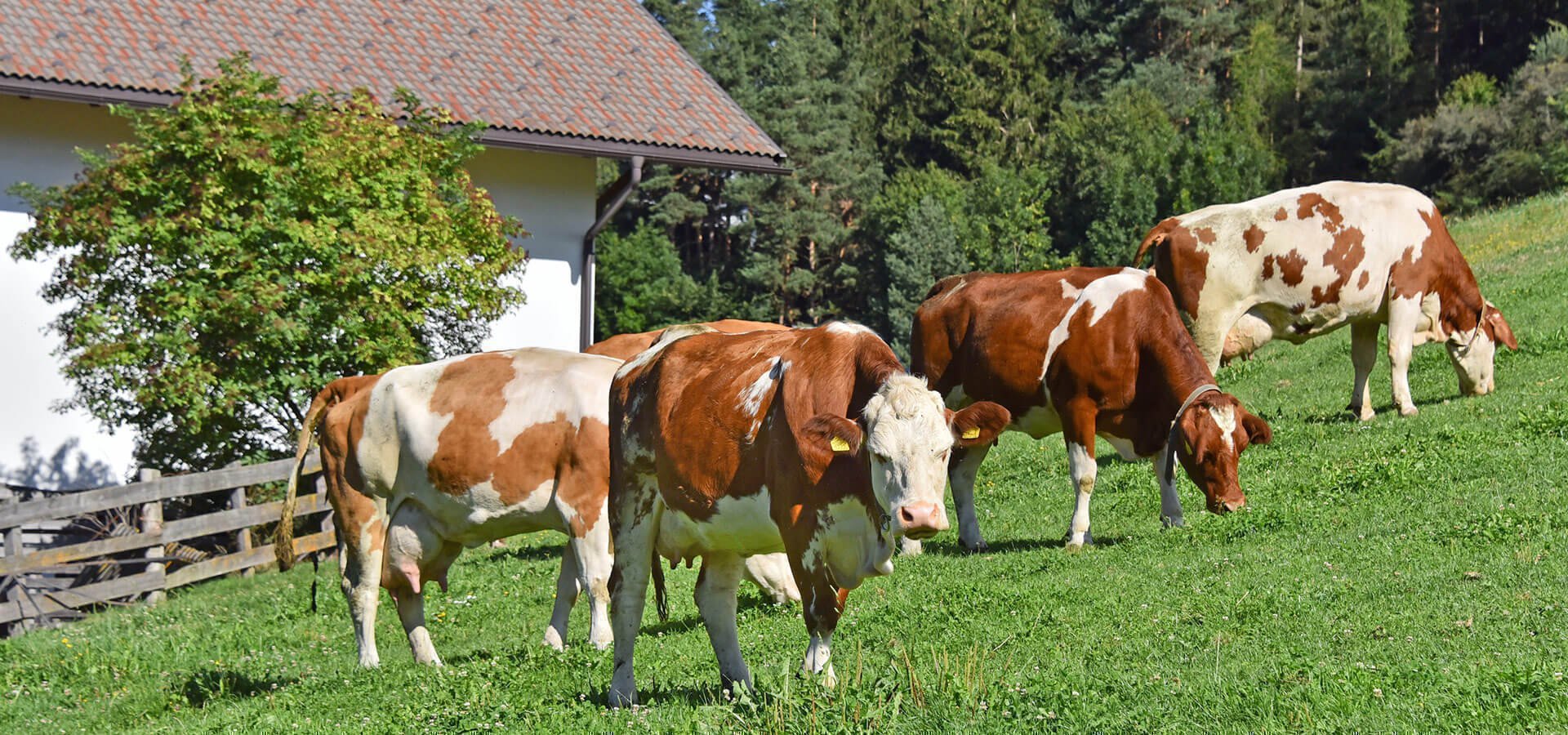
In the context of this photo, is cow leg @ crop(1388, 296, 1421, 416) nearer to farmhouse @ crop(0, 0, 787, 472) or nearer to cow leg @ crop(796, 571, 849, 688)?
cow leg @ crop(796, 571, 849, 688)

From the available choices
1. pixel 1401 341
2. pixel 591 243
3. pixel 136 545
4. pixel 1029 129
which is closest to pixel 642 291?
pixel 1029 129

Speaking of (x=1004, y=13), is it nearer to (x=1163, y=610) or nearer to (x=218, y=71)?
(x=218, y=71)

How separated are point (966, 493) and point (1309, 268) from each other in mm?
4911

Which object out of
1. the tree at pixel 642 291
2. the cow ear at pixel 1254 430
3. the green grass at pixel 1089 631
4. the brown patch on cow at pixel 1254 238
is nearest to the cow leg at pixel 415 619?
the green grass at pixel 1089 631

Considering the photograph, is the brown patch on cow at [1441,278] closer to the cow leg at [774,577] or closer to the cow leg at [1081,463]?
the cow leg at [1081,463]

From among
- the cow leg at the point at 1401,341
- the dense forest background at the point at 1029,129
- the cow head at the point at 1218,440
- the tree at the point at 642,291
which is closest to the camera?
the cow head at the point at 1218,440

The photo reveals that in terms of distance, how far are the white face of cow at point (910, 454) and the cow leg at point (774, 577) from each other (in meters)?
4.58

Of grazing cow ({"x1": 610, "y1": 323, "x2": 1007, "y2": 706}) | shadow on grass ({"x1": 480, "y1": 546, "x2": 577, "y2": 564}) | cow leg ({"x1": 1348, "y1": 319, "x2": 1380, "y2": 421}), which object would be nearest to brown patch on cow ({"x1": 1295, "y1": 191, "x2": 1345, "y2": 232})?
cow leg ({"x1": 1348, "y1": 319, "x2": 1380, "y2": 421})

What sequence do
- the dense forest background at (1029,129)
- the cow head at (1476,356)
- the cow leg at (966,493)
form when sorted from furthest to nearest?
the dense forest background at (1029,129) < the cow head at (1476,356) < the cow leg at (966,493)

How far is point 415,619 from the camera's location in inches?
421

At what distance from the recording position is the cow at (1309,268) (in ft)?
49.8

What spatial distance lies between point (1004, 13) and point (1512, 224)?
4795cm

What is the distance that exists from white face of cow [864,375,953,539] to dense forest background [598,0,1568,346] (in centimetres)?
5206

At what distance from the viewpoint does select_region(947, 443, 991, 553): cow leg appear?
1246 centimetres
